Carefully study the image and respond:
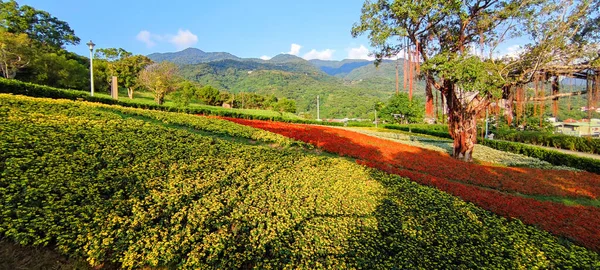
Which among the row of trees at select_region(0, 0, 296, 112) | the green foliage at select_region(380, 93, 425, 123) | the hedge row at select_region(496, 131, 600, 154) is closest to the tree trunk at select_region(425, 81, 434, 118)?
the hedge row at select_region(496, 131, 600, 154)

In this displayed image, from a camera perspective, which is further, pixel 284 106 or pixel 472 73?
pixel 284 106

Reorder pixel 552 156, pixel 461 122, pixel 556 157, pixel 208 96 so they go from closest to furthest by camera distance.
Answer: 1. pixel 461 122
2. pixel 556 157
3. pixel 552 156
4. pixel 208 96

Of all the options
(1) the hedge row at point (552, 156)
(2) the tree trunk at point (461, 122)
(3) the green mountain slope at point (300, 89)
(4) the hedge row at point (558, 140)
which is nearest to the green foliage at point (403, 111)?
(4) the hedge row at point (558, 140)

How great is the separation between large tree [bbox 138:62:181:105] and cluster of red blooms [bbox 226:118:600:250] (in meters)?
31.0

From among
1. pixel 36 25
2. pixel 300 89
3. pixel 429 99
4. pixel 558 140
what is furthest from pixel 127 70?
pixel 300 89

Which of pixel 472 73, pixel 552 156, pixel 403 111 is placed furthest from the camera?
pixel 403 111

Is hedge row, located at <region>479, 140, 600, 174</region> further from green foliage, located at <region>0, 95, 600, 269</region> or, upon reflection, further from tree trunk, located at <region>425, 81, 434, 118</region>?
green foliage, located at <region>0, 95, 600, 269</region>

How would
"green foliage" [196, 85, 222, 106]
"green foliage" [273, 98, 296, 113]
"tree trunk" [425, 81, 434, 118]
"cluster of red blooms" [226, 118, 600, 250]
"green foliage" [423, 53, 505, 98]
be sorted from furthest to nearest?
"green foliage" [273, 98, 296, 113] → "green foliage" [196, 85, 222, 106] → "tree trunk" [425, 81, 434, 118] → "green foliage" [423, 53, 505, 98] → "cluster of red blooms" [226, 118, 600, 250]

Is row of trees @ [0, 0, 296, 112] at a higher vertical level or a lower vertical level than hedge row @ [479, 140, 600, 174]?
higher

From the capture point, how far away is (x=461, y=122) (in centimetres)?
1272

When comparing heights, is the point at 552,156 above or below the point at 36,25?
below

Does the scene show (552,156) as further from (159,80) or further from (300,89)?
(300,89)

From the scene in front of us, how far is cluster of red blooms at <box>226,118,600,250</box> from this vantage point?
18.3 ft

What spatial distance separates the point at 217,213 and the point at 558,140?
90.9 ft
